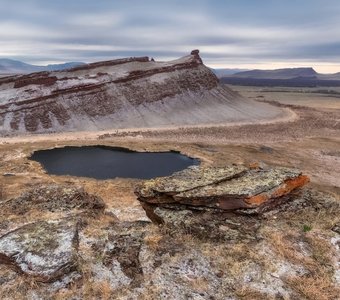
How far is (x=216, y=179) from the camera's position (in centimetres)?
1794

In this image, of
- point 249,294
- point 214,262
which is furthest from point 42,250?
point 249,294

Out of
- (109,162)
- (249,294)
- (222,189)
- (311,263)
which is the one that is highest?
(222,189)

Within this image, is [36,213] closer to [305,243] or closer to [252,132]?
[305,243]

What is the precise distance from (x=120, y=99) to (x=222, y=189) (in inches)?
2456

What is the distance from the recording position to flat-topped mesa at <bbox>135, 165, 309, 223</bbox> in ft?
54.3

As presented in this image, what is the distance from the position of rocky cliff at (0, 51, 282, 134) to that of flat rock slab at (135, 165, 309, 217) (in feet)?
170

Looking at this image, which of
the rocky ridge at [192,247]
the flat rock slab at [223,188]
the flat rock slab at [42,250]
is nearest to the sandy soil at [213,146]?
the flat rock slab at [223,188]

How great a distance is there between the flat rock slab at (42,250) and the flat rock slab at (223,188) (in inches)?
166

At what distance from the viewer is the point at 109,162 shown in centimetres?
4422

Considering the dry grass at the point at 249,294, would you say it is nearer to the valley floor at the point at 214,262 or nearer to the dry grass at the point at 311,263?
the valley floor at the point at 214,262

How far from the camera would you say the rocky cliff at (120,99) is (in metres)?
68.8

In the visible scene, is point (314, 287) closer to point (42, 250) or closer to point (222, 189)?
point (222, 189)

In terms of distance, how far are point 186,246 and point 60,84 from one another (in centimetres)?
6649

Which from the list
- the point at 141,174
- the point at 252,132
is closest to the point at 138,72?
the point at 252,132
